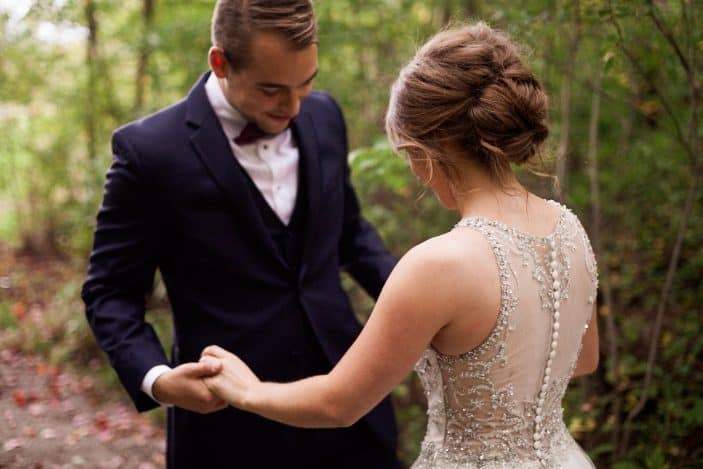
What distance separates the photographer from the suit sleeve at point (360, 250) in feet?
7.95

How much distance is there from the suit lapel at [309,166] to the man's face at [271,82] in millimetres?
111

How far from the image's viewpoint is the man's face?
2.04 meters

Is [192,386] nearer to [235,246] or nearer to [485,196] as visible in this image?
[235,246]

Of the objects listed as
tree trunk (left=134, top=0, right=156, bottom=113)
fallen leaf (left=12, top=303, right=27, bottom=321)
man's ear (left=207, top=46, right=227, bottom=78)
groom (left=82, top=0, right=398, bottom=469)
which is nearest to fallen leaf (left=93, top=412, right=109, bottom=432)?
fallen leaf (left=12, top=303, right=27, bottom=321)

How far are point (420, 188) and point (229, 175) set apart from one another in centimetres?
295

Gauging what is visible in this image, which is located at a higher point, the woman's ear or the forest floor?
the woman's ear

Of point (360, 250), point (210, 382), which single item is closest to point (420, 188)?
point (360, 250)

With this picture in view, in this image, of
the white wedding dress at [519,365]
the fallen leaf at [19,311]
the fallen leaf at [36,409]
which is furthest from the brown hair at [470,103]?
the fallen leaf at [19,311]

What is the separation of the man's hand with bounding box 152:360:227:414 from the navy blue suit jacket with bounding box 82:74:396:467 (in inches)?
4.4

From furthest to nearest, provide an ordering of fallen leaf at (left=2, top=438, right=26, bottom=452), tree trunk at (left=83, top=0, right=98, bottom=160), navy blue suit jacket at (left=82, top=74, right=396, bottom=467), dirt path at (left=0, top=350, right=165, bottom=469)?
tree trunk at (left=83, top=0, right=98, bottom=160) < dirt path at (left=0, top=350, right=165, bottom=469) < fallen leaf at (left=2, top=438, right=26, bottom=452) < navy blue suit jacket at (left=82, top=74, right=396, bottom=467)

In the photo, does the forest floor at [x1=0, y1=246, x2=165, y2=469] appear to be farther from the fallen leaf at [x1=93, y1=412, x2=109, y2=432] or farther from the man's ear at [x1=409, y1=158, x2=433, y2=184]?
the man's ear at [x1=409, y1=158, x2=433, y2=184]

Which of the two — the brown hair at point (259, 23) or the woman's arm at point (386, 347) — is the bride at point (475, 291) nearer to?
the woman's arm at point (386, 347)

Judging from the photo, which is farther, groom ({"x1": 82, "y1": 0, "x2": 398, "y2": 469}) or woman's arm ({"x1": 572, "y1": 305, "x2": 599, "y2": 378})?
groom ({"x1": 82, "y1": 0, "x2": 398, "y2": 469})

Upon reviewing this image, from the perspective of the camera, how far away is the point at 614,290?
16.2 ft
